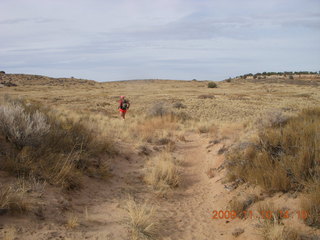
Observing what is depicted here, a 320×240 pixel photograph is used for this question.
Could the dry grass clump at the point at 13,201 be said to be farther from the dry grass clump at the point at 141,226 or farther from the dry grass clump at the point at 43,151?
the dry grass clump at the point at 141,226

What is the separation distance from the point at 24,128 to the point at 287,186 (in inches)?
211

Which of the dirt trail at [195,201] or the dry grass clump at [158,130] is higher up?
the dry grass clump at [158,130]

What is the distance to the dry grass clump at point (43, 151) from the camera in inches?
213

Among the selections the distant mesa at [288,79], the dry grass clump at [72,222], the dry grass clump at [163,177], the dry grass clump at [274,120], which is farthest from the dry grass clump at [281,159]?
the distant mesa at [288,79]

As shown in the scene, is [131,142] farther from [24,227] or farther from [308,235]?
[308,235]

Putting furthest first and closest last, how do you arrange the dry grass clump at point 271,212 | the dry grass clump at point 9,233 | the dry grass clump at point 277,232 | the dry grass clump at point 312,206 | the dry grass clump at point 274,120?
the dry grass clump at point 274,120 → the dry grass clump at point 271,212 → the dry grass clump at point 312,206 → the dry grass clump at point 277,232 → the dry grass clump at point 9,233

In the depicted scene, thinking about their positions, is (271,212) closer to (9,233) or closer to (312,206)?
(312,206)

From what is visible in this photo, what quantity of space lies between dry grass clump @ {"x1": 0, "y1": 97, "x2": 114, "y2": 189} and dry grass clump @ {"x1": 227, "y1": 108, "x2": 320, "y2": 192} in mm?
Result: 3312

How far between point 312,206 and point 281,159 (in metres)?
1.40

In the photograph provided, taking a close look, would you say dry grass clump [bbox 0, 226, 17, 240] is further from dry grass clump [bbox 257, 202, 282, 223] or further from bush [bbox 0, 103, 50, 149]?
dry grass clump [bbox 257, 202, 282, 223]

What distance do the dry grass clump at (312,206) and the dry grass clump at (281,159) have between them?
15.8 inches

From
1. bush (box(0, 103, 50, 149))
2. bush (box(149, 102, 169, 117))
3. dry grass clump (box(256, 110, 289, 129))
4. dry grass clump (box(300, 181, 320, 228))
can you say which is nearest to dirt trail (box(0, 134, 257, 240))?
dry grass clump (box(300, 181, 320, 228))

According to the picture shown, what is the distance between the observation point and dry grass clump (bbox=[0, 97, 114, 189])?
17.7 ft

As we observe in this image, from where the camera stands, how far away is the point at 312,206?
4090 mm
